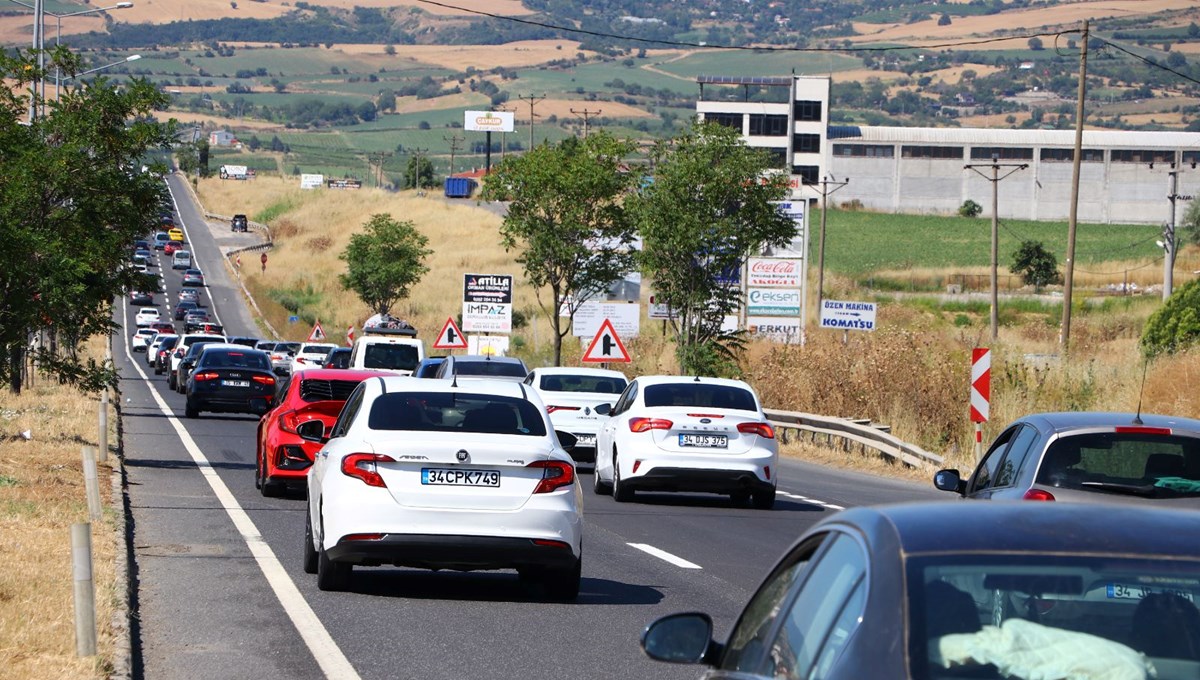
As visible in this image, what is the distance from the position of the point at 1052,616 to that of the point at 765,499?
1618 cm

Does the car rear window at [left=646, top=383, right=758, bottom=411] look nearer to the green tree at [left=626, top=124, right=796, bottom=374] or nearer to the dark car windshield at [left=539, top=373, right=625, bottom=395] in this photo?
the dark car windshield at [left=539, top=373, right=625, bottom=395]

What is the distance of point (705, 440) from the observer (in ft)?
65.5

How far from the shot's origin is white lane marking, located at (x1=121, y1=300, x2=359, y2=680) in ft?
30.4

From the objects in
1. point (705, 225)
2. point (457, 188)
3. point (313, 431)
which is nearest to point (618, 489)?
point (313, 431)

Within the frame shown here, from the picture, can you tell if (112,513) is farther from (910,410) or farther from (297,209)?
(297,209)

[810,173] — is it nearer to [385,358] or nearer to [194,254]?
[194,254]

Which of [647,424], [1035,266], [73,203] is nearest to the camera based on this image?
[647,424]

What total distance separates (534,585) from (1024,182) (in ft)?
420

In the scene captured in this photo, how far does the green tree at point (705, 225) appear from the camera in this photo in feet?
126

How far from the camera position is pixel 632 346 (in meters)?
52.8

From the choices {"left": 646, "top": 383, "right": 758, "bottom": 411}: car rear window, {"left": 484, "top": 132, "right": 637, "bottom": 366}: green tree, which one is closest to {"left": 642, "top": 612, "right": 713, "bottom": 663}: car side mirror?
{"left": 646, "top": 383, "right": 758, "bottom": 411}: car rear window

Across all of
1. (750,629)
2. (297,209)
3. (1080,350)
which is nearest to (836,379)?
(1080,350)

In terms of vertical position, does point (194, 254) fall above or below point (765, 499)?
below

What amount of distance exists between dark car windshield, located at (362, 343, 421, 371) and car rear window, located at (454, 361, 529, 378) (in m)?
3.30
